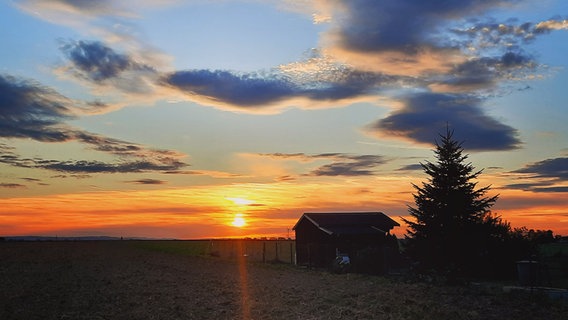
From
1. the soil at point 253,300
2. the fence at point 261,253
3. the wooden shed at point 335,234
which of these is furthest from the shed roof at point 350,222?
the soil at point 253,300

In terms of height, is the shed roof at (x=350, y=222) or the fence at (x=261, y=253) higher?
the shed roof at (x=350, y=222)

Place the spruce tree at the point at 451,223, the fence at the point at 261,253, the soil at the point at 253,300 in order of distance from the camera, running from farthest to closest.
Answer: the fence at the point at 261,253 < the spruce tree at the point at 451,223 < the soil at the point at 253,300

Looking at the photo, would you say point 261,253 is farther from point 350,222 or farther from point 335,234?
point 335,234

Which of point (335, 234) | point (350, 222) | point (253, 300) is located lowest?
point (253, 300)

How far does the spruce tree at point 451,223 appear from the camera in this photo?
34.8 meters

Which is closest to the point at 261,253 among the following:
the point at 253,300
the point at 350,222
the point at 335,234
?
the point at 350,222

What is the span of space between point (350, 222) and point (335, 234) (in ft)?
14.4

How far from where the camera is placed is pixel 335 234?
146ft

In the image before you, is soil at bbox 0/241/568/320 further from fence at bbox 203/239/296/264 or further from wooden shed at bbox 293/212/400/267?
fence at bbox 203/239/296/264

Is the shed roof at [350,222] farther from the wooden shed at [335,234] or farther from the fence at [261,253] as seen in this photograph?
the fence at [261,253]

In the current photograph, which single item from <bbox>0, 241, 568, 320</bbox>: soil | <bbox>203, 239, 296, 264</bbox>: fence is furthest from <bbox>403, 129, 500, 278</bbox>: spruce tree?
<bbox>203, 239, 296, 264</bbox>: fence

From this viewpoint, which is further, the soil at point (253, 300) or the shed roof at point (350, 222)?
the shed roof at point (350, 222)

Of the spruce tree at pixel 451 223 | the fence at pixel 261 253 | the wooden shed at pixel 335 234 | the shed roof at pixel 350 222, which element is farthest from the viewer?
the fence at pixel 261 253

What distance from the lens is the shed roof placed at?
152 ft
